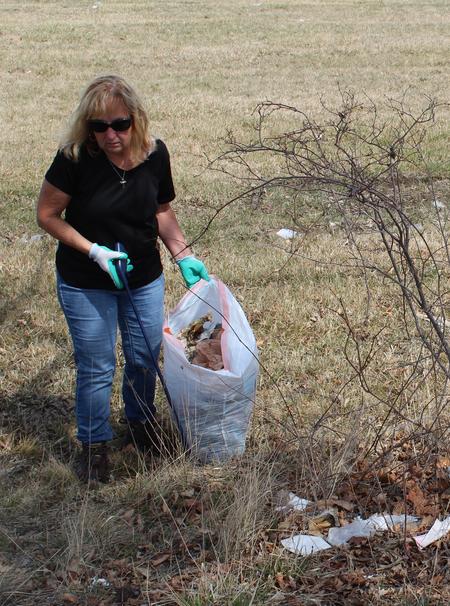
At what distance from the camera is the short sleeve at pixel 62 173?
11.6 ft

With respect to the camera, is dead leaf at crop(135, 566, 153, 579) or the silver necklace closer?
dead leaf at crop(135, 566, 153, 579)

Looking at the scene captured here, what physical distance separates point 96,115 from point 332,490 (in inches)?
69.7

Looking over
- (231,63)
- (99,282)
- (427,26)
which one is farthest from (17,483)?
(427,26)

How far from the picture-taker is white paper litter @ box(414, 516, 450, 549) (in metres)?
3.06

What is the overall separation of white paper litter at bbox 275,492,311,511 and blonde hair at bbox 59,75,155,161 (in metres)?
1.61

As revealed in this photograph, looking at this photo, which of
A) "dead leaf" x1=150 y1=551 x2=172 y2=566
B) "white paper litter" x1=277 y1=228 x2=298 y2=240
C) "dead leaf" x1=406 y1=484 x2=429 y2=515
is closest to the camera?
"dead leaf" x1=150 y1=551 x2=172 y2=566

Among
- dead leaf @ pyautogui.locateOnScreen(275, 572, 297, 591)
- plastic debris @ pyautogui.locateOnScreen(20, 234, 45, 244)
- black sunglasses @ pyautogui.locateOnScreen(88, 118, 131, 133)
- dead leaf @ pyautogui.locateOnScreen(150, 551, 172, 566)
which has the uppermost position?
black sunglasses @ pyautogui.locateOnScreen(88, 118, 131, 133)

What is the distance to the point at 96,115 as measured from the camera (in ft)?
11.4

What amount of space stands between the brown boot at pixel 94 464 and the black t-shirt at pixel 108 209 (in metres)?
0.76

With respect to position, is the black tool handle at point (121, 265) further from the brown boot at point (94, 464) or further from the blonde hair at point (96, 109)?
the brown boot at point (94, 464)

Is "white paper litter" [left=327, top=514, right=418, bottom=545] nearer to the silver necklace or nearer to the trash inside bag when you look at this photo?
the trash inside bag

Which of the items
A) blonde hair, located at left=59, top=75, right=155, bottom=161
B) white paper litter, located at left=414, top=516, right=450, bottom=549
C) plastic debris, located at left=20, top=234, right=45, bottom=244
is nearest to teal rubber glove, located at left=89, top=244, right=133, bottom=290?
blonde hair, located at left=59, top=75, right=155, bottom=161

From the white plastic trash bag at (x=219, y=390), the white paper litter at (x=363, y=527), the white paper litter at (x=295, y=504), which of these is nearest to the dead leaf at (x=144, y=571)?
the white paper litter at (x=295, y=504)

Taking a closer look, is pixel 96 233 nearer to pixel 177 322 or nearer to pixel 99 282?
pixel 99 282
